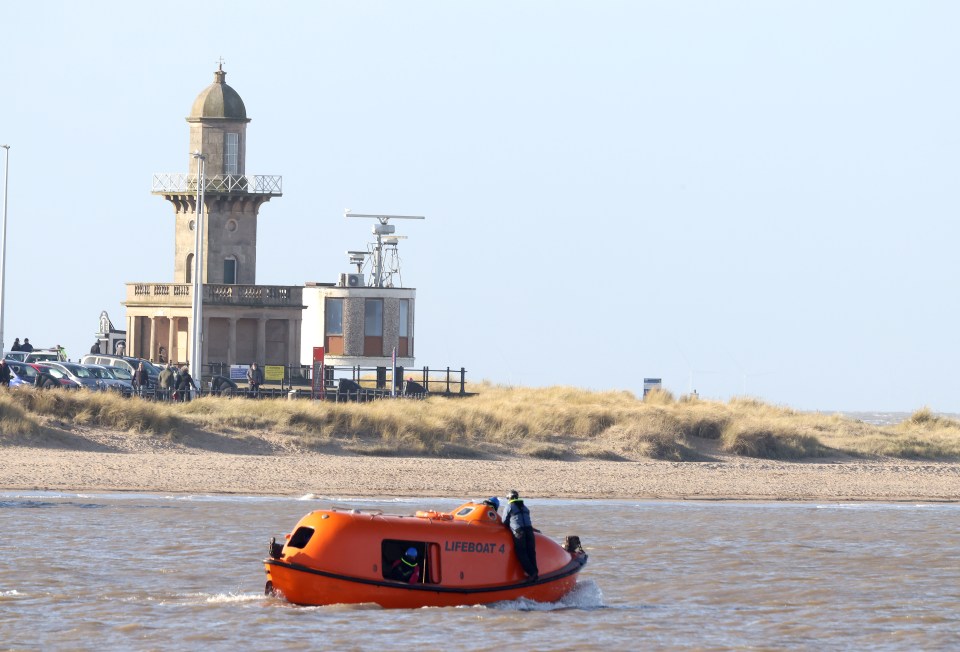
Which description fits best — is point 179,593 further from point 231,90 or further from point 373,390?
point 231,90

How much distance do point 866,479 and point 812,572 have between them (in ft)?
44.0

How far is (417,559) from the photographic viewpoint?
16.0 metres

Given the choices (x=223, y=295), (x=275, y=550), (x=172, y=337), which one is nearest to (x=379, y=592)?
(x=275, y=550)

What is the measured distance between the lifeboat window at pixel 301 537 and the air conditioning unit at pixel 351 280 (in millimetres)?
44056

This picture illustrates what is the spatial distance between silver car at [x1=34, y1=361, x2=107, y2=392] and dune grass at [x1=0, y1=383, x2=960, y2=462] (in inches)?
228

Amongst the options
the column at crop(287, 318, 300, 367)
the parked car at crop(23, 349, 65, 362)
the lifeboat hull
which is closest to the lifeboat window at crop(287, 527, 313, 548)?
the lifeboat hull

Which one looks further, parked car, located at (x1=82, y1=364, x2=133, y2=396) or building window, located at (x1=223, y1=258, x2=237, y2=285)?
building window, located at (x1=223, y1=258, x2=237, y2=285)

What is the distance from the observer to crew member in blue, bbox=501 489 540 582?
53.0 feet

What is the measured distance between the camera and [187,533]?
71.2 ft

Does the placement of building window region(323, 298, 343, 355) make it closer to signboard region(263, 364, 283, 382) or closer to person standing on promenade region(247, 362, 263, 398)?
signboard region(263, 364, 283, 382)

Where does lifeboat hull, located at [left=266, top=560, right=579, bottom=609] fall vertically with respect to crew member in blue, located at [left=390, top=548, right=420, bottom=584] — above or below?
below

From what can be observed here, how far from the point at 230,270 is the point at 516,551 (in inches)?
1749

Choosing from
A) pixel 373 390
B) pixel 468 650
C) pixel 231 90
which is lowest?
pixel 468 650

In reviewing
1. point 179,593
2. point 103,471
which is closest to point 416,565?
point 179,593
